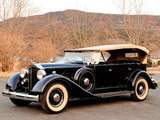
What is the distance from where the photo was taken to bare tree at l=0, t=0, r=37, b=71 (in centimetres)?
2048

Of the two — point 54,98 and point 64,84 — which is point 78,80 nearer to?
point 64,84

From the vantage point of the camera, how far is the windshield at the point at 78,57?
715cm

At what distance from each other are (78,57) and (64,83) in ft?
5.31

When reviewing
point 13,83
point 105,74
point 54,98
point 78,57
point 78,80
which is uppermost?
point 78,57

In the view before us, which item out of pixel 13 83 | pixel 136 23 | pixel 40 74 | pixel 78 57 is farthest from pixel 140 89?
pixel 136 23

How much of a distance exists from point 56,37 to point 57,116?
82.8ft

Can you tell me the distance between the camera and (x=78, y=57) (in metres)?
7.47

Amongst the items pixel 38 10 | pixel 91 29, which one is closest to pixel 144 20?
pixel 91 29

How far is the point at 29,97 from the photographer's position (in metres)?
5.67

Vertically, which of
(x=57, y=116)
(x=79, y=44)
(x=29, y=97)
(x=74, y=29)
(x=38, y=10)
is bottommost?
(x=57, y=116)

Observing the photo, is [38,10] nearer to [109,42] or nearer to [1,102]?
[109,42]

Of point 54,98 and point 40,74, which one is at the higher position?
point 40,74

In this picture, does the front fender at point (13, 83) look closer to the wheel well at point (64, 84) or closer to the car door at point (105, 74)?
the wheel well at point (64, 84)

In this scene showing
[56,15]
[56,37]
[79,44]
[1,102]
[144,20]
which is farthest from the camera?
[56,15]
